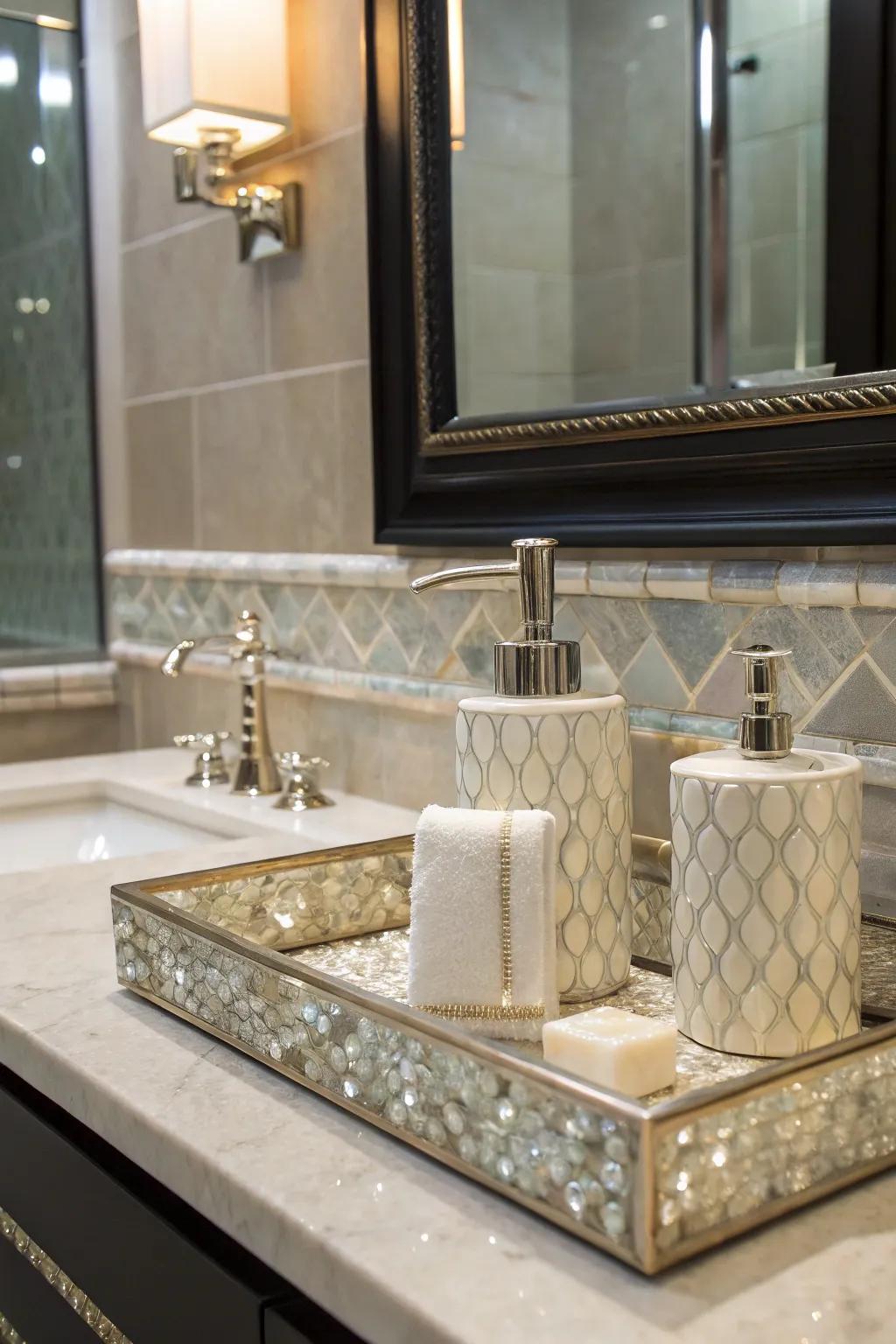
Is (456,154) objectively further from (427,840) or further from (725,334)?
(427,840)

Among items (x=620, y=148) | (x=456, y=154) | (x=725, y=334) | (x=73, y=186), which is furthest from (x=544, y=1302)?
(x=73, y=186)

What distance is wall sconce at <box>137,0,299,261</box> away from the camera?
126cm

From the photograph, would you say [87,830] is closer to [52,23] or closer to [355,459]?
[355,459]

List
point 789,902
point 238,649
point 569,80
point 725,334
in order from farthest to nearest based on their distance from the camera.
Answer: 1. point 238,649
2. point 569,80
3. point 725,334
4. point 789,902

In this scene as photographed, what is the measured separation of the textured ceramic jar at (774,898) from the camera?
575 millimetres

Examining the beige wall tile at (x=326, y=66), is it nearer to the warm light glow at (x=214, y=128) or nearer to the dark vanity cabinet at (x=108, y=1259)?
the warm light glow at (x=214, y=128)

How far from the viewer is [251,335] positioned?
1385 millimetres

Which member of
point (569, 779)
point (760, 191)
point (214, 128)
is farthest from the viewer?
→ point (214, 128)

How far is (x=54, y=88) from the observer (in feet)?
5.47

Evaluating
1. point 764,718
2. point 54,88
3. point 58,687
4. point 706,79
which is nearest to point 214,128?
point 54,88

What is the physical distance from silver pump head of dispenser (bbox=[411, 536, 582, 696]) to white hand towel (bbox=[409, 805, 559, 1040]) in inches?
4.0

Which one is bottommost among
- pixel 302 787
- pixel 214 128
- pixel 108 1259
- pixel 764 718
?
pixel 108 1259

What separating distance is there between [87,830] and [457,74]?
0.77 metres

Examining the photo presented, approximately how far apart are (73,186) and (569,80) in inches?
36.5
